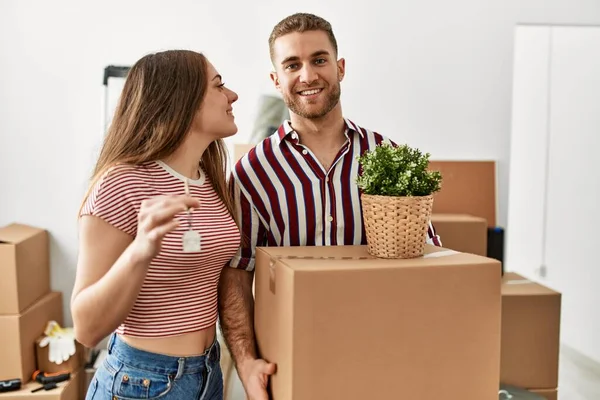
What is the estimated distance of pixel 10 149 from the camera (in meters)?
3.01

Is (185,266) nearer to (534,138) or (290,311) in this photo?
(290,311)

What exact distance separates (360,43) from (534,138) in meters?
1.34

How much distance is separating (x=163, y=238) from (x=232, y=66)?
1.94 m

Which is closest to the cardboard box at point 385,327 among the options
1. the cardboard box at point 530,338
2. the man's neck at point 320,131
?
the man's neck at point 320,131

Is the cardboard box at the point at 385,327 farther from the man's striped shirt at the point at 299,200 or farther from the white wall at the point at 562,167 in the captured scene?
the white wall at the point at 562,167

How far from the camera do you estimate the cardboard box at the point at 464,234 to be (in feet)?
8.56

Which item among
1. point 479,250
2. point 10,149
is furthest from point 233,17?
point 479,250

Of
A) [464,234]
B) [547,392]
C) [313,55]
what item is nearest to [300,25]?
[313,55]

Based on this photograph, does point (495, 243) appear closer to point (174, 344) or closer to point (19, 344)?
point (174, 344)

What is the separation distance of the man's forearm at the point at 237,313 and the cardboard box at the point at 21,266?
1498mm

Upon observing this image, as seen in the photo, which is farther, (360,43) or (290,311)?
(360,43)

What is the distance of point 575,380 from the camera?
3314mm

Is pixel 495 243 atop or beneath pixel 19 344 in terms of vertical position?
atop

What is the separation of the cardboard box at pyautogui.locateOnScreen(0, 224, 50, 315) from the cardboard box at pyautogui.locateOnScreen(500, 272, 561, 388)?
201 cm
